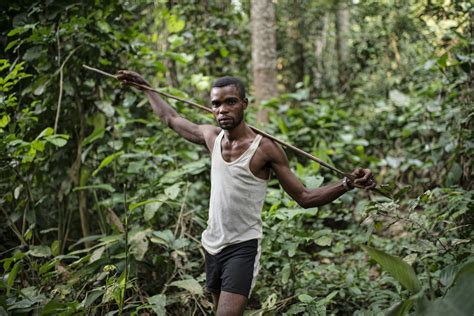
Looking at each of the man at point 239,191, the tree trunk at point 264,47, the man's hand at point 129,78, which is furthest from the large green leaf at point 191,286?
the tree trunk at point 264,47

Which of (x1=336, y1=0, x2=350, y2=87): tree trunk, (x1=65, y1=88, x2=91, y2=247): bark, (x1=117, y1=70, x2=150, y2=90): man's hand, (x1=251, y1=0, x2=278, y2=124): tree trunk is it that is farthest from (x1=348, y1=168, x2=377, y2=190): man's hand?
(x1=336, y1=0, x2=350, y2=87): tree trunk

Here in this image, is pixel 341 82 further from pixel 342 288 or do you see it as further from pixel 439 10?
pixel 342 288

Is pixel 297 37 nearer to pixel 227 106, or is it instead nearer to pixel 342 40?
pixel 342 40

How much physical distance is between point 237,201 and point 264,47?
413 cm

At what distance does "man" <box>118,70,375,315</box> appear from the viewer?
259 centimetres

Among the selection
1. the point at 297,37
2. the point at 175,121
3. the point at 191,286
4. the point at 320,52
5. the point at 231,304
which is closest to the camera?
the point at 231,304

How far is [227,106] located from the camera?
8.83 ft

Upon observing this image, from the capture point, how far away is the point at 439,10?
14.6 feet

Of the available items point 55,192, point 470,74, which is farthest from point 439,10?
point 55,192

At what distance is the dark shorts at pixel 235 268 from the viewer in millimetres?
2562

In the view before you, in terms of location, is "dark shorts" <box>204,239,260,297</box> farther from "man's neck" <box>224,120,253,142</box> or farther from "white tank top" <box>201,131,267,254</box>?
"man's neck" <box>224,120,253,142</box>

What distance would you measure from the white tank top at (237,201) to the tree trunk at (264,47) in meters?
3.79

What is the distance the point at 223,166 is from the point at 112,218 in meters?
1.54

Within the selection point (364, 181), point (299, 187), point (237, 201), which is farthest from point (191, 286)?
point (364, 181)
